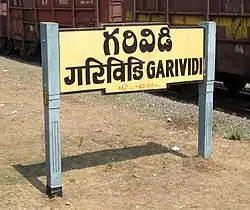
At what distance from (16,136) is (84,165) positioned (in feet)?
5.66

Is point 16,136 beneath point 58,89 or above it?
beneath

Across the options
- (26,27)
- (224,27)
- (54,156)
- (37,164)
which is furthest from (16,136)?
(26,27)

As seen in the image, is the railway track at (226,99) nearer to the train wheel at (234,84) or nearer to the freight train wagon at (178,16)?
the train wheel at (234,84)

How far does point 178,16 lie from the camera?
39.4ft

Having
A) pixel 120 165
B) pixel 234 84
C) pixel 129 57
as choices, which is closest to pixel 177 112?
pixel 234 84

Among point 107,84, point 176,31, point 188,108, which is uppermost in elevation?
point 176,31

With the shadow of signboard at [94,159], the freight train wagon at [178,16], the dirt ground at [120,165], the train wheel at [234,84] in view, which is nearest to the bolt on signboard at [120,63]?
the dirt ground at [120,165]

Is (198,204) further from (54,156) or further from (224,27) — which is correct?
(224,27)

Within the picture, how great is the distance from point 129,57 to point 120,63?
0.13 meters

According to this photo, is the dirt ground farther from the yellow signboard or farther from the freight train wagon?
the freight train wagon

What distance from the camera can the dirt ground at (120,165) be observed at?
17.8 feet

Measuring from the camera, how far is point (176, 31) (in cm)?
629

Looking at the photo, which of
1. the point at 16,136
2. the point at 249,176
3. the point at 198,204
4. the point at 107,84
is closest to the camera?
the point at 198,204

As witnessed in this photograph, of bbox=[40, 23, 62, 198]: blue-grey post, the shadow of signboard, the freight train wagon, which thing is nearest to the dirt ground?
the shadow of signboard
